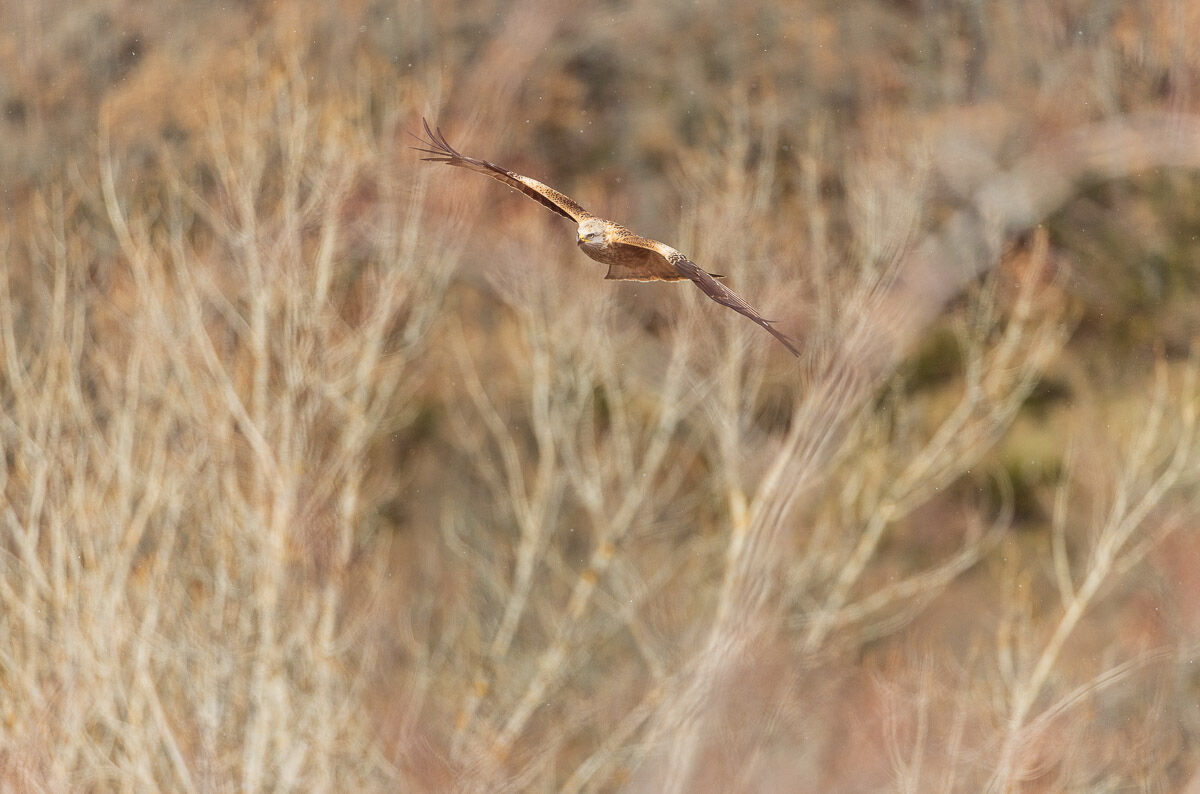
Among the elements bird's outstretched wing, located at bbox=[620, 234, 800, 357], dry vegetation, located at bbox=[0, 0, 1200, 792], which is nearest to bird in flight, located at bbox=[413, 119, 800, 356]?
bird's outstretched wing, located at bbox=[620, 234, 800, 357]

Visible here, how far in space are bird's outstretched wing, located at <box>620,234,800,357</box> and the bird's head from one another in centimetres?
4

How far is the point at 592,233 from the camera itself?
211 centimetres

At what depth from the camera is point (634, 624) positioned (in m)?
7.63

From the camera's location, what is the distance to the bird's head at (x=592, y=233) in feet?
6.86

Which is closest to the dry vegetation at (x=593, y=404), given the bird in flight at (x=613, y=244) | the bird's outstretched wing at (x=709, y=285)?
the bird in flight at (x=613, y=244)

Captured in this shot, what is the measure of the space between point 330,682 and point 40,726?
1150 millimetres

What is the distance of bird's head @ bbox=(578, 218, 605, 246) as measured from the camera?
2.09 metres

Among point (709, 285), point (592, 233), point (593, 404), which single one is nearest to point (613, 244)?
point (592, 233)

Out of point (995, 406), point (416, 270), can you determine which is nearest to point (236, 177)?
point (416, 270)

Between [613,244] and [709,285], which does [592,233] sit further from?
[709,285]

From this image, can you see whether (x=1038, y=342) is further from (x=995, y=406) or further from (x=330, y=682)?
(x=330, y=682)

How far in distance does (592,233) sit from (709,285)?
11.8 inches

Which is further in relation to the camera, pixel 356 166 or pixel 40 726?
pixel 356 166

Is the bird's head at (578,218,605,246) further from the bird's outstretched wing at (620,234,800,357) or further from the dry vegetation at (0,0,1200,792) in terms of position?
the dry vegetation at (0,0,1200,792)
